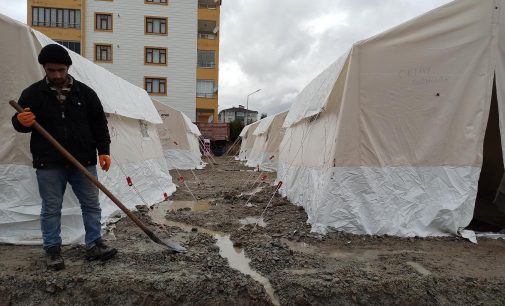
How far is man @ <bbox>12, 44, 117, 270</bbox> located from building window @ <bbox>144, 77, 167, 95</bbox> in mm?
24948

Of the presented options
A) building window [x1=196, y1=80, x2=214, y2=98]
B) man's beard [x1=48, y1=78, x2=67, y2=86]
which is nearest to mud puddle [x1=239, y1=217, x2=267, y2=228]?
man's beard [x1=48, y1=78, x2=67, y2=86]

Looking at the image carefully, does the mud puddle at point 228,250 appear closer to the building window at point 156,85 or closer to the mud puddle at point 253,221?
the mud puddle at point 253,221

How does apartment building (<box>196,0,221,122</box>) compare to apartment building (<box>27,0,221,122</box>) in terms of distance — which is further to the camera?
apartment building (<box>196,0,221,122</box>)

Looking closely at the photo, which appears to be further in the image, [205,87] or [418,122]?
[205,87]

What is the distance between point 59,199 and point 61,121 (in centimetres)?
77

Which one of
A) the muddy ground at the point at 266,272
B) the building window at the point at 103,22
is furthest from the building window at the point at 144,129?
the building window at the point at 103,22

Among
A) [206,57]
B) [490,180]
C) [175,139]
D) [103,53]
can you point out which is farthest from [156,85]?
[490,180]

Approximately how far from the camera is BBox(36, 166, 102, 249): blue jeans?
3.26 meters

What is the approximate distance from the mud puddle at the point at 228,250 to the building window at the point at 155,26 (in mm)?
24365

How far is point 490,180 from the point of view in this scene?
254 inches

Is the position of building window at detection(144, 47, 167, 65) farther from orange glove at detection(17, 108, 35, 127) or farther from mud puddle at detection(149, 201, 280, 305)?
orange glove at detection(17, 108, 35, 127)

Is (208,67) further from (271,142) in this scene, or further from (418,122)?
(418,122)

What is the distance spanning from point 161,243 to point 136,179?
2967 millimetres

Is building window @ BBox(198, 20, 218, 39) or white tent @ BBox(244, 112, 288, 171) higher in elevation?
building window @ BBox(198, 20, 218, 39)
